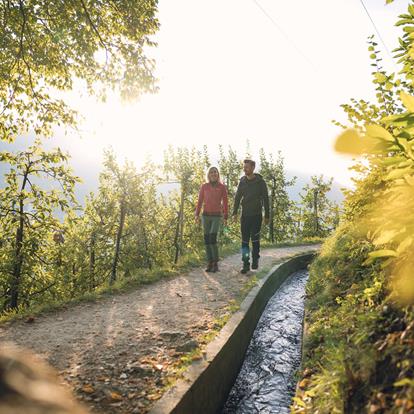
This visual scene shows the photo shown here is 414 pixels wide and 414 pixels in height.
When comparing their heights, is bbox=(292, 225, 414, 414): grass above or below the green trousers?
below

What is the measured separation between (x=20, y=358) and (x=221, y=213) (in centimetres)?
845

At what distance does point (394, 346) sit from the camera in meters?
2.35

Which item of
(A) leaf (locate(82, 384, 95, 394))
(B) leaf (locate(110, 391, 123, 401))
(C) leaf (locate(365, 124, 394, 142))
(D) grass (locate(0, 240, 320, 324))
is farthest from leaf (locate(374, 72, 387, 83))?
(D) grass (locate(0, 240, 320, 324))

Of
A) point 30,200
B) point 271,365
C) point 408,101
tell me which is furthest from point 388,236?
point 30,200

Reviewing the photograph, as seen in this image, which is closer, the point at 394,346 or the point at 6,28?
the point at 394,346

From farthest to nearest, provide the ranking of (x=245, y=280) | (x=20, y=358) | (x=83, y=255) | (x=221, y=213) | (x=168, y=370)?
(x=83, y=255) → (x=221, y=213) → (x=245, y=280) → (x=168, y=370) → (x=20, y=358)

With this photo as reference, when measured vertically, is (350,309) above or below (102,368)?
above

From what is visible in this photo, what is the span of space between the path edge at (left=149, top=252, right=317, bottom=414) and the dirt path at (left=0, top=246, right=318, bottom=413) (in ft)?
0.88

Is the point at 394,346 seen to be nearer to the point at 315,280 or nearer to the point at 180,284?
the point at 315,280

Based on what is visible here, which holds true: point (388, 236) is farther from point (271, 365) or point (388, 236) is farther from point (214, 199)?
point (214, 199)

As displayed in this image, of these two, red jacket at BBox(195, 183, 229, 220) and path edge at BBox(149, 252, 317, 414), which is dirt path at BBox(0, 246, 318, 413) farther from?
red jacket at BBox(195, 183, 229, 220)

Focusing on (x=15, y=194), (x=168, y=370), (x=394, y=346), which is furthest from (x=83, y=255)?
(x=394, y=346)

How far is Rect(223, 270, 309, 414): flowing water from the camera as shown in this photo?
4.29m

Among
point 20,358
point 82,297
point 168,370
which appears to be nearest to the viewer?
point 20,358
